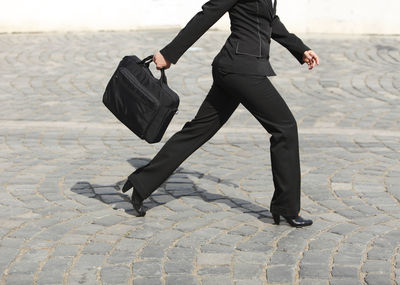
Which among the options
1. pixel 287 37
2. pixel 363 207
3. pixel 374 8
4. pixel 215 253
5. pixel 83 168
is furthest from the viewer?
pixel 374 8

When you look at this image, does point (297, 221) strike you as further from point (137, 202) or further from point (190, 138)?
point (137, 202)

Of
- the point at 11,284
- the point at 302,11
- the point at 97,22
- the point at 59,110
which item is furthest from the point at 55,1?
the point at 11,284

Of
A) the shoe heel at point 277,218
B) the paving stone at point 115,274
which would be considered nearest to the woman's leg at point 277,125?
the shoe heel at point 277,218

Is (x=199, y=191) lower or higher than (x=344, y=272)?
lower

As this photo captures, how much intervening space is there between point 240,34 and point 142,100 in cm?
76

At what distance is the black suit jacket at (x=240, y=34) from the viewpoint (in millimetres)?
5223

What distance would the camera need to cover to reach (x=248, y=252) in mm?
5121

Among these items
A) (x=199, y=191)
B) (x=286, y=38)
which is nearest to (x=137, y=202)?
(x=199, y=191)

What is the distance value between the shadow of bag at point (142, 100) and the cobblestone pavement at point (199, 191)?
0.69 meters

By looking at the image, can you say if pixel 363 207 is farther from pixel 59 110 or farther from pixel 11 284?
pixel 59 110

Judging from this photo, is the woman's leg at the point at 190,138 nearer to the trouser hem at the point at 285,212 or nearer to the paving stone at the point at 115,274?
the trouser hem at the point at 285,212

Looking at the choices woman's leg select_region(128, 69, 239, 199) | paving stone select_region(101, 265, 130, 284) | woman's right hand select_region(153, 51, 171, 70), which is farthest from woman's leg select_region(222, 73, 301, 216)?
paving stone select_region(101, 265, 130, 284)

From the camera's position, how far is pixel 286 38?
5605 millimetres

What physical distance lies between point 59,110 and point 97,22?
5173 mm
